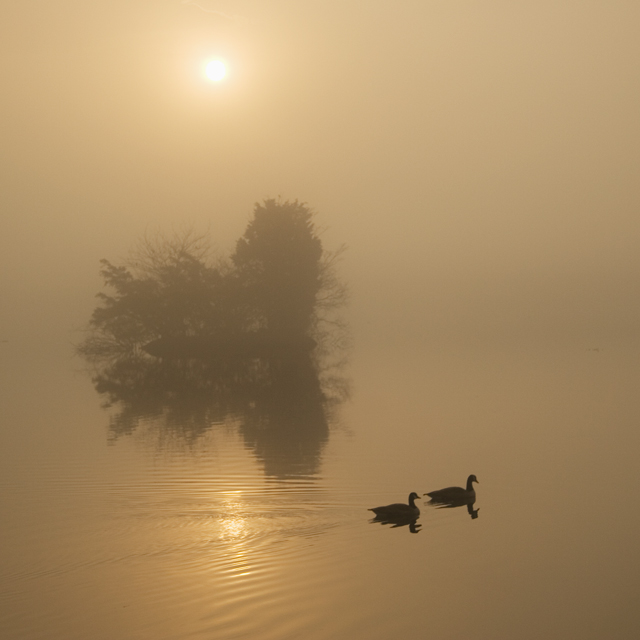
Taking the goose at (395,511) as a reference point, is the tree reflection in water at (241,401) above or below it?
above

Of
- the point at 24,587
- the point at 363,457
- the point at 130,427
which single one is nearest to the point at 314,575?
the point at 24,587

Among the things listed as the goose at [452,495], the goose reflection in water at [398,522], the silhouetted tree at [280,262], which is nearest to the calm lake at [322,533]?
the goose reflection in water at [398,522]

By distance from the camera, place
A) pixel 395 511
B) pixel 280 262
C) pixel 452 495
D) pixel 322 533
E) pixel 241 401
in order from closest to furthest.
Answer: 1. pixel 322 533
2. pixel 395 511
3. pixel 452 495
4. pixel 241 401
5. pixel 280 262

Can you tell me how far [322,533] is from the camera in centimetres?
1048

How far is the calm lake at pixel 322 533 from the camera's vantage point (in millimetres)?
7715

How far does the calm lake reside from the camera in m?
7.71

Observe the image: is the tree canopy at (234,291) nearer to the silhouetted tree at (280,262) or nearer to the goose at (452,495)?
the silhouetted tree at (280,262)

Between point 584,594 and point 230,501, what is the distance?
5919 mm

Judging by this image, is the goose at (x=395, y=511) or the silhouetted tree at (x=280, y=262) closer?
the goose at (x=395, y=511)

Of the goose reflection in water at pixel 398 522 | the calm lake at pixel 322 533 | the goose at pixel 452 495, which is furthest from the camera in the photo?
the goose at pixel 452 495

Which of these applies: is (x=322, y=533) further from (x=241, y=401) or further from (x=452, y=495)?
(x=241, y=401)

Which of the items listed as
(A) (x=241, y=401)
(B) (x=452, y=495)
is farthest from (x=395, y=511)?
(A) (x=241, y=401)

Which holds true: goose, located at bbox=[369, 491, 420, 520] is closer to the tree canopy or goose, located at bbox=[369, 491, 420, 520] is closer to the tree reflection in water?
the tree reflection in water

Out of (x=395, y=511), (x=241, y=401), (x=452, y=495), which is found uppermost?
(x=241, y=401)
